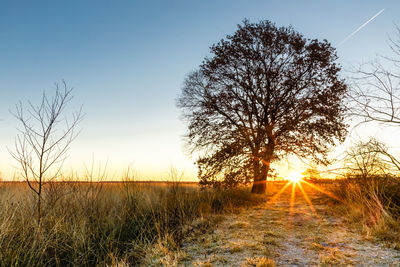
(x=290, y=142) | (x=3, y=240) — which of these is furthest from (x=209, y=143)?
(x=3, y=240)

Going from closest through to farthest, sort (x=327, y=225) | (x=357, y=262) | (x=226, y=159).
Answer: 1. (x=357, y=262)
2. (x=327, y=225)
3. (x=226, y=159)

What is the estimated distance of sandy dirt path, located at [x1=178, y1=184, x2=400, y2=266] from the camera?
427 centimetres

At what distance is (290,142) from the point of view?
12.2 m

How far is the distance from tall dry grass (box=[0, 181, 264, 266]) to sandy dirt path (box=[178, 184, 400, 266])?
534 millimetres

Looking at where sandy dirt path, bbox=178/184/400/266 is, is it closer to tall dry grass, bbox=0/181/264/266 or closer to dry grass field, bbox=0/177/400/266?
dry grass field, bbox=0/177/400/266

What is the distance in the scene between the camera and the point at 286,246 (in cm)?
505

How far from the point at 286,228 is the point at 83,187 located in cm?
449

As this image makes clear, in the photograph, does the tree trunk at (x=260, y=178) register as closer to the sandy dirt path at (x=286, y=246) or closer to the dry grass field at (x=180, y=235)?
the dry grass field at (x=180, y=235)

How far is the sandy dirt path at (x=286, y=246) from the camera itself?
14.0 ft

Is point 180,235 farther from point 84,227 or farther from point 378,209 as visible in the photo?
point 378,209

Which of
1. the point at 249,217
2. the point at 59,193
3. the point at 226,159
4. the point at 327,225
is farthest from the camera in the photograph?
the point at 226,159

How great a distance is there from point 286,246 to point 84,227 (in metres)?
3.51

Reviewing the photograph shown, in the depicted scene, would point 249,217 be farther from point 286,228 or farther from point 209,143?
point 209,143

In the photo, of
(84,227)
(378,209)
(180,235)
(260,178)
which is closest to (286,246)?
(180,235)
